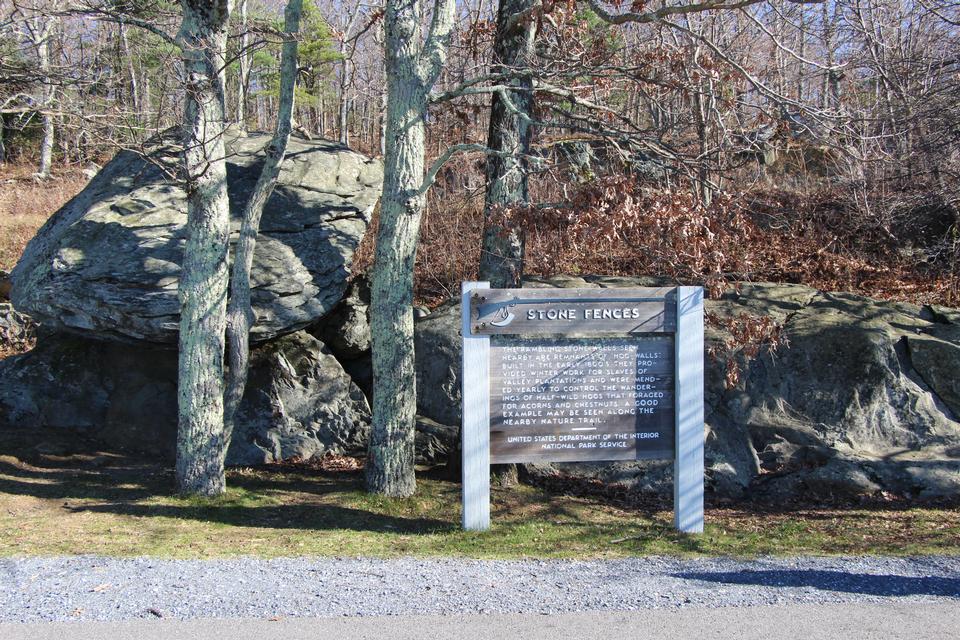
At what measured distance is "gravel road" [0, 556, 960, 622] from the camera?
207 inches

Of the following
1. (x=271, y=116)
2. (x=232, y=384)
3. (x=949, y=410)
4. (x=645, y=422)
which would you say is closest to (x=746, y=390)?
(x=949, y=410)

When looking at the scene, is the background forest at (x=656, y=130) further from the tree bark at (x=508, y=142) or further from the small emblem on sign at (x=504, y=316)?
the small emblem on sign at (x=504, y=316)

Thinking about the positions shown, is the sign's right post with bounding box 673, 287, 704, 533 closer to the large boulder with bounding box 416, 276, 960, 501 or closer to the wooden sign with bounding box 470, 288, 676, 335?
the wooden sign with bounding box 470, 288, 676, 335

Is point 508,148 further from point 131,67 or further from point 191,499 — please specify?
point 131,67

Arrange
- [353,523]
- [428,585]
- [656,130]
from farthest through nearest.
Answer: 1. [656,130]
2. [353,523]
3. [428,585]

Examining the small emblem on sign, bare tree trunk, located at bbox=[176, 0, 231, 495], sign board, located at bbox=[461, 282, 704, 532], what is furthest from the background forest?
the small emblem on sign

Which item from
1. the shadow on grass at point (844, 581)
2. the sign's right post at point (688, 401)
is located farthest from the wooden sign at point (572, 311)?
the shadow on grass at point (844, 581)

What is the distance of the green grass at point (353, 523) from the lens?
23.2ft

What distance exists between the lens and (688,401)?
7.73m

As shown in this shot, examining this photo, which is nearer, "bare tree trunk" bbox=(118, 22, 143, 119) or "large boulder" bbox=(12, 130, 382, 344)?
"large boulder" bbox=(12, 130, 382, 344)

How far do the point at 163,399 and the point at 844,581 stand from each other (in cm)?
881

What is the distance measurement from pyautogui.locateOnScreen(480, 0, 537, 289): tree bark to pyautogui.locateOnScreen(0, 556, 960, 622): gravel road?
4.35m

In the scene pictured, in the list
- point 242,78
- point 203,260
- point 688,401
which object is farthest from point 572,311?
point 242,78

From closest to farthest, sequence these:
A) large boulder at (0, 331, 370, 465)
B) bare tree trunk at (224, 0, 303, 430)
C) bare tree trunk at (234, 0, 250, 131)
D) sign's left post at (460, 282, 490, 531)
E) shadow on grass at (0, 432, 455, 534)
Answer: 1. sign's left post at (460, 282, 490, 531)
2. shadow on grass at (0, 432, 455, 534)
3. bare tree trunk at (224, 0, 303, 430)
4. bare tree trunk at (234, 0, 250, 131)
5. large boulder at (0, 331, 370, 465)
